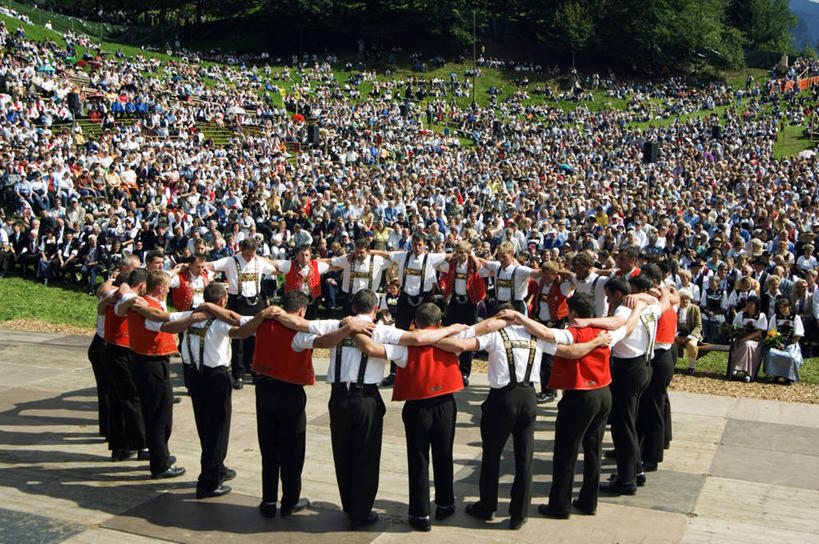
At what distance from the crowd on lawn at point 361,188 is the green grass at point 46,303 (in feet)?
1.63

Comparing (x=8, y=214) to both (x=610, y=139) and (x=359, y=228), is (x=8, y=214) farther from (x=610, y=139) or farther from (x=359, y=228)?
(x=610, y=139)

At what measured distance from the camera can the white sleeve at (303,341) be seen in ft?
21.6

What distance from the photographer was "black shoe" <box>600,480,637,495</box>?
7.43 metres

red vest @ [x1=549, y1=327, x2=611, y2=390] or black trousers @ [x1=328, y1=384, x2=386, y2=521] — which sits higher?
red vest @ [x1=549, y1=327, x2=611, y2=390]

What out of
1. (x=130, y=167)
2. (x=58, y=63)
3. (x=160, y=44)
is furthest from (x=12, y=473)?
(x=160, y=44)

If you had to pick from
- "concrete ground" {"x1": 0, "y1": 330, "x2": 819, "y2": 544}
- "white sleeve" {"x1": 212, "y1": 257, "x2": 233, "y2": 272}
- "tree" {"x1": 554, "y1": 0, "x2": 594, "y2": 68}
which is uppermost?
"tree" {"x1": 554, "y1": 0, "x2": 594, "y2": 68}

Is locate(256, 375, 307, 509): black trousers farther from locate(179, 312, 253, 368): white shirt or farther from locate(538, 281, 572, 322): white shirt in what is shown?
locate(538, 281, 572, 322): white shirt

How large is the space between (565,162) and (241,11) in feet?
167

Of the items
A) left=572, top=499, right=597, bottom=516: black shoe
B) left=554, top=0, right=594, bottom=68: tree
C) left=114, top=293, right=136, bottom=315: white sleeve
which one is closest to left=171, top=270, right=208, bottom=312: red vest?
left=114, top=293, right=136, bottom=315: white sleeve

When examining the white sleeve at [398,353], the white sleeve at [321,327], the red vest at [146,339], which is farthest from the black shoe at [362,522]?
the red vest at [146,339]

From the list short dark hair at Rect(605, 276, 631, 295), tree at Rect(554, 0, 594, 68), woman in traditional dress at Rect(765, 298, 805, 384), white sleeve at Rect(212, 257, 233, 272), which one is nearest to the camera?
short dark hair at Rect(605, 276, 631, 295)

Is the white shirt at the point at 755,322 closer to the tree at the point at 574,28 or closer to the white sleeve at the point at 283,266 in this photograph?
the white sleeve at the point at 283,266

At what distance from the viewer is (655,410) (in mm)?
7914

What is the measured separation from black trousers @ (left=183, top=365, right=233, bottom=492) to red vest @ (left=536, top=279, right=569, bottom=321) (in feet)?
15.4
